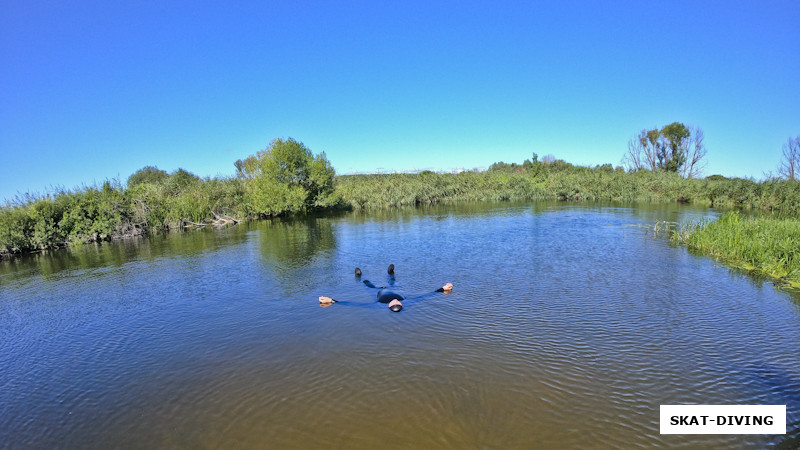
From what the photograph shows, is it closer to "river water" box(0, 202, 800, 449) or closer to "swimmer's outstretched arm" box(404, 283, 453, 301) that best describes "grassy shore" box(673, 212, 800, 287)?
"river water" box(0, 202, 800, 449)

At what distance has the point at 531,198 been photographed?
196 feet

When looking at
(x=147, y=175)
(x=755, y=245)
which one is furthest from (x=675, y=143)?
(x=147, y=175)

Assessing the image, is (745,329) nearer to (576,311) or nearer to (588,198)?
(576,311)

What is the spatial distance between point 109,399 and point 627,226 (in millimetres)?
28053

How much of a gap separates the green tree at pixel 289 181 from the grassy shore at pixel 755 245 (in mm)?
35623

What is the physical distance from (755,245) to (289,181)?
41082mm

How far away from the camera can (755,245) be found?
14.8 meters

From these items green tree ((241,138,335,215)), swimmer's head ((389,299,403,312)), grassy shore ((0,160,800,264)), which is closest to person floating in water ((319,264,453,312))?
swimmer's head ((389,299,403,312))

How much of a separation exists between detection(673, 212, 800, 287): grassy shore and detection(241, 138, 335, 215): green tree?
1402 inches

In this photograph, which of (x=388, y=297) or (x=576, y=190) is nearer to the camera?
(x=388, y=297)

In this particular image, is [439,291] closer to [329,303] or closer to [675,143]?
[329,303]

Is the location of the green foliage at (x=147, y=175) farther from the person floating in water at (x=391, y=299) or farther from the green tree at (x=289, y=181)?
the person floating in water at (x=391, y=299)

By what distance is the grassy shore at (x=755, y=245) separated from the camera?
525 inches

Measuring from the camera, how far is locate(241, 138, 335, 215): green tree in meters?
41.3
